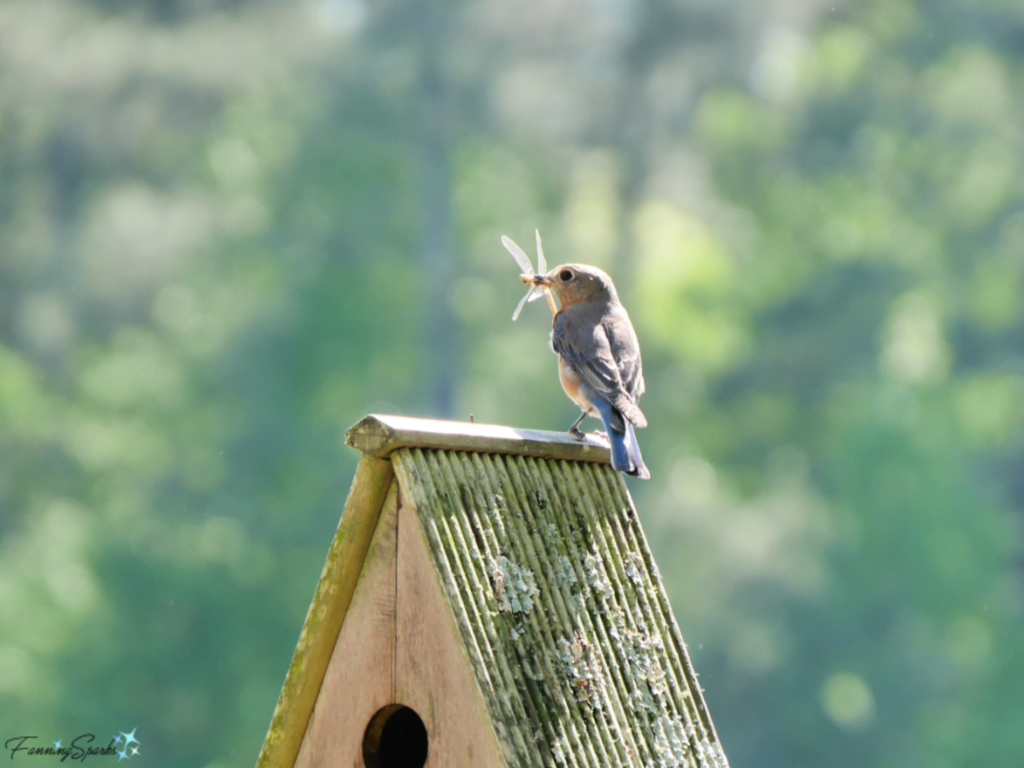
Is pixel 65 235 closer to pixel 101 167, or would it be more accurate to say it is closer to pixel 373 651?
pixel 101 167

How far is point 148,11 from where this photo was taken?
19.0 meters

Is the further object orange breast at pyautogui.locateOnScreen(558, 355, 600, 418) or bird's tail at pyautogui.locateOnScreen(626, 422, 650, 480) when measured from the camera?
orange breast at pyautogui.locateOnScreen(558, 355, 600, 418)

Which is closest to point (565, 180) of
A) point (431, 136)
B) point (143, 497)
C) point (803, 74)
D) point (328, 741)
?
point (431, 136)

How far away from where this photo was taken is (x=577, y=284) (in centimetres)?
486

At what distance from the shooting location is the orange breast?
4.37 metres

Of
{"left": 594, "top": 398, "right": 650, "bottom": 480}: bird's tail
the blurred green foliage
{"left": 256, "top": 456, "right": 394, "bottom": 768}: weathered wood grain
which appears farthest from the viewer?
the blurred green foliage

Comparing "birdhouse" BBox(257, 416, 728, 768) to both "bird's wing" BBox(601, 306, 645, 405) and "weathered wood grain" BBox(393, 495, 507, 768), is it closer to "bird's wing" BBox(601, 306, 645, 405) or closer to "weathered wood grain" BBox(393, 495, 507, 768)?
"weathered wood grain" BBox(393, 495, 507, 768)

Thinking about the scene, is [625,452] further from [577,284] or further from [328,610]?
[577,284]

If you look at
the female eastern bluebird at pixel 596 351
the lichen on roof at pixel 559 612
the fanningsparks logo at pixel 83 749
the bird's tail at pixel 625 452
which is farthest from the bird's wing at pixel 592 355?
the fanningsparks logo at pixel 83 749

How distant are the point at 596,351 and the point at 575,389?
0.15 m

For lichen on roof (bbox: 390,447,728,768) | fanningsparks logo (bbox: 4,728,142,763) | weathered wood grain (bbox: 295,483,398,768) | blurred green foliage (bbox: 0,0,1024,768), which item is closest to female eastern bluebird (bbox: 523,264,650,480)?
lichen on roof (bbox: 390,447,728,768)

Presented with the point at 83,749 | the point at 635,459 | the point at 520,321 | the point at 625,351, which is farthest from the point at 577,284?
the point at 520,321

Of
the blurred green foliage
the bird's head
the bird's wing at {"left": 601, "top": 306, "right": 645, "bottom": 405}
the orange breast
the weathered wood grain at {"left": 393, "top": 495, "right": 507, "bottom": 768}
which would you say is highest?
the blurred green foliage

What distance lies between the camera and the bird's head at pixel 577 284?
483cm
